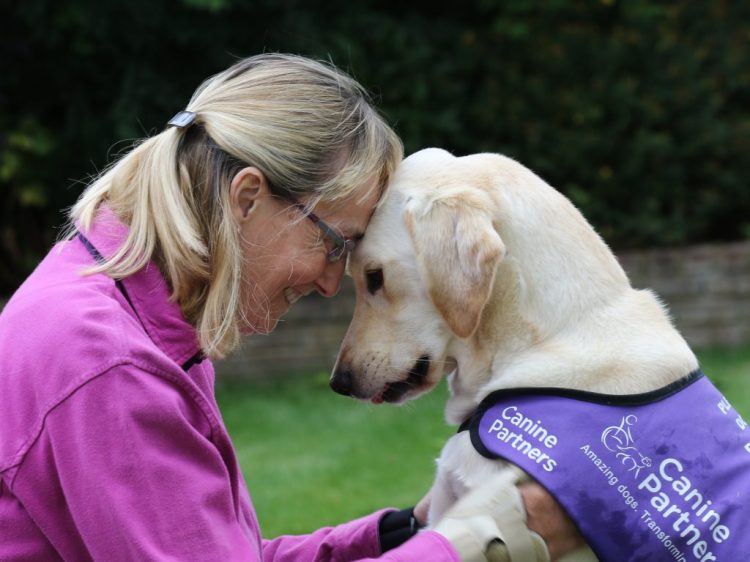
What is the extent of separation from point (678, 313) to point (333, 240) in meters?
6.29

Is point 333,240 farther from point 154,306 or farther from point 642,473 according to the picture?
point 642,473

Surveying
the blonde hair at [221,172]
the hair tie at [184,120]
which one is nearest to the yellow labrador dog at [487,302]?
the blonde hair at [221,172]

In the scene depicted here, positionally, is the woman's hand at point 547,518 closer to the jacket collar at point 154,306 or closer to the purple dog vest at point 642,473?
the purple dog vest at point 642,473

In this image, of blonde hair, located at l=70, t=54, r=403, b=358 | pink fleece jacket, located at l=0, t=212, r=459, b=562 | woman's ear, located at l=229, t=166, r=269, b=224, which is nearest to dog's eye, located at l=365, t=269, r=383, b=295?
blonde hair, located at l=70, t=54, r=403, b=358

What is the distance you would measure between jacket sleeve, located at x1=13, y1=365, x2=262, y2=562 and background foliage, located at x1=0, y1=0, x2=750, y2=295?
630 centimetres

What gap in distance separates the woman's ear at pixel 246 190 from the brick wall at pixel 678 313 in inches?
232

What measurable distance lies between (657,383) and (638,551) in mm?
399

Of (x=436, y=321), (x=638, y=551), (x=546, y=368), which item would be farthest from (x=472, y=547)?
(x=436, y=321)

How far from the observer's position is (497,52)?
348 inches

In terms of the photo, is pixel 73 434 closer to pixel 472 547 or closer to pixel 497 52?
pixel 472 547

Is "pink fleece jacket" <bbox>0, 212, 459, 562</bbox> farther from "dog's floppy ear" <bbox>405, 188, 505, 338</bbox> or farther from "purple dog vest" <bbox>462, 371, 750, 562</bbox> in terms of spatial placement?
"dog's floppy ear" <bbox>405, 188, 505, 338</bbox>

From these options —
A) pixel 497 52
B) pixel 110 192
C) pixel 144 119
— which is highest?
pixel 110 192

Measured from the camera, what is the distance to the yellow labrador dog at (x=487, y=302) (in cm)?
256

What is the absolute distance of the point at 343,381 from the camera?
300cm
